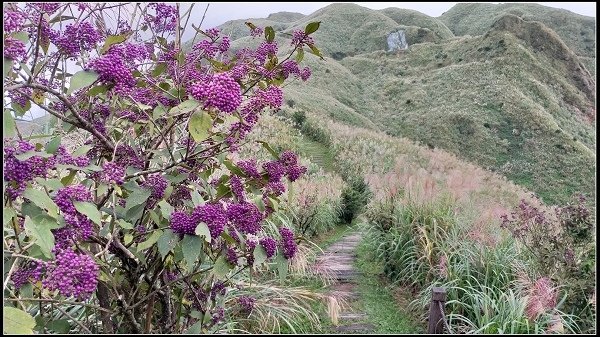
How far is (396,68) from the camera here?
64.7 meters

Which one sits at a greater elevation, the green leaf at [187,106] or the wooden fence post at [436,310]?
the green leaf at [187,106]

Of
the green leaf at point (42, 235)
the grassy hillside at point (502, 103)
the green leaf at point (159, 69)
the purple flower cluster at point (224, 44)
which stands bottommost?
the grassy hillside at point (502, 103)

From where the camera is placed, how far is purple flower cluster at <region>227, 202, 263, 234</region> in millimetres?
1740

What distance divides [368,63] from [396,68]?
5788 mm

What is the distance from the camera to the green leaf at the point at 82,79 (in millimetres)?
1314

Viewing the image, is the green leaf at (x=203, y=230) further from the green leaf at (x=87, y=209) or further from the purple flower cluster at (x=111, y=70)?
the purple flower cluster at (x=111, y=70)

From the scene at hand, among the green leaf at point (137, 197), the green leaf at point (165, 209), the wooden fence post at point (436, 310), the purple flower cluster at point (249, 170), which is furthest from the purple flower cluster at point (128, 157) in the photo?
the wooden fence post at point (436, 310)

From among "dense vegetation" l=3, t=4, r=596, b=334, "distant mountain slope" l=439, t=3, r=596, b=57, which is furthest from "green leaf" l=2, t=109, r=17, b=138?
"distant mountain slope" l=439, t=3, r=596, b=57

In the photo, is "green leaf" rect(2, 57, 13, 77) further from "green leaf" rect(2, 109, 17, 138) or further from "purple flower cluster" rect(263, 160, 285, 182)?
"purple flower cluster" rect(263, 160, 285, 182)

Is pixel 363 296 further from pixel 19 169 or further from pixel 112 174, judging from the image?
pixel 19 169

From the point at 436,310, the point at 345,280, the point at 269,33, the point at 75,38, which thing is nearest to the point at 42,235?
the point at 75,38

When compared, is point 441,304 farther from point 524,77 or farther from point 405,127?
point 524,77

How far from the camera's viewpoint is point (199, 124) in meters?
1.41

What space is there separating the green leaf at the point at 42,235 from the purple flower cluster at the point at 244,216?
64cm
